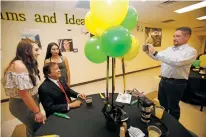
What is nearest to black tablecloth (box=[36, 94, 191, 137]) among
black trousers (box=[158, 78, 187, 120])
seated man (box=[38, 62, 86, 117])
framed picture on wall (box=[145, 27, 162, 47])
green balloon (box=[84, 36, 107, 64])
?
seated man (box=[38, 62, 86, 117])

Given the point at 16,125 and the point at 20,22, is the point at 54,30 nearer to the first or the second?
the point at 20,22

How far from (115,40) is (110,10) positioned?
25 centimetres

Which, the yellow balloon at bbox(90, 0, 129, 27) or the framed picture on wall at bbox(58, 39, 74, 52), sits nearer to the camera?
the yellow balloon at bbox(90, 0, 129, 27)


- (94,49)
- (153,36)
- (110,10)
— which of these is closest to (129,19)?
(110,10)

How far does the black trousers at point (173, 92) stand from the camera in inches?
80.7

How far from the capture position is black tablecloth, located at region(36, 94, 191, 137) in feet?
3.49

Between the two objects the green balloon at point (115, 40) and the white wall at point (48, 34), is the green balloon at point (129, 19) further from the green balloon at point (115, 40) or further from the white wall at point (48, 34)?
the white wall at point (48, 34)

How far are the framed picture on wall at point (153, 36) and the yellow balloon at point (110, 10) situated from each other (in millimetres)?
5198

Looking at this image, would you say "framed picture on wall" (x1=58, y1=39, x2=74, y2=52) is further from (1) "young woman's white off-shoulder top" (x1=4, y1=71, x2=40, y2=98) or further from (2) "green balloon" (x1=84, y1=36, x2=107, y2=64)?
(2) "green balloon" (x1=84, y1=36, x2=107, y2=64)

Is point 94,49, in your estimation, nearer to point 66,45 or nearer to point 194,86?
point 66,45

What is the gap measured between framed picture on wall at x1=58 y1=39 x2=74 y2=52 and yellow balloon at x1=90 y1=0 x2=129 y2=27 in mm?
2677

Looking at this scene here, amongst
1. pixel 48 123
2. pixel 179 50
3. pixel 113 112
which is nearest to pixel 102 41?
pixel 113 112

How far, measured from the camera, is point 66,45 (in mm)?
3672

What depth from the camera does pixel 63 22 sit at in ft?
11.5
